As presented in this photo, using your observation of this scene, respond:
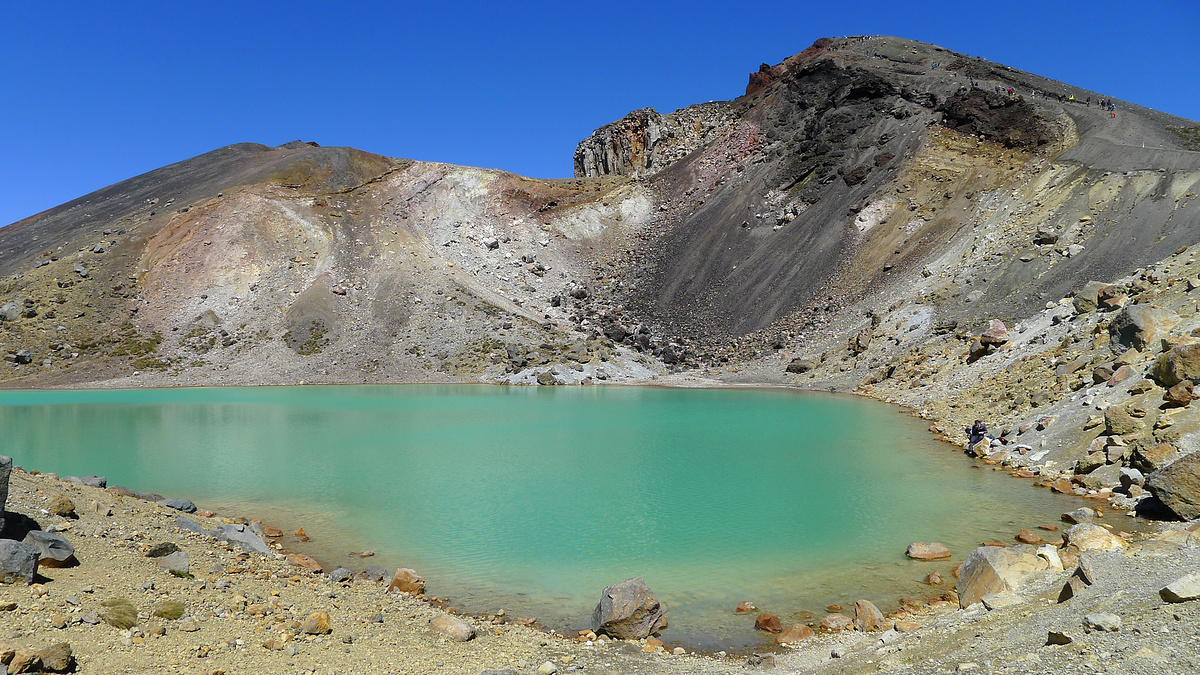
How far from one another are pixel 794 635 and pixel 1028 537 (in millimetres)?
6370

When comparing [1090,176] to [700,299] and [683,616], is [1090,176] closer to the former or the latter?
[700,299]

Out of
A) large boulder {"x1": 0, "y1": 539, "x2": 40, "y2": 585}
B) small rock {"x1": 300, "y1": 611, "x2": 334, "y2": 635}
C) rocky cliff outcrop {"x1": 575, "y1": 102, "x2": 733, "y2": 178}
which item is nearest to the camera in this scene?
large boulder {"x1": 0, "y1": 539, "x2": 40, "y2": 585}

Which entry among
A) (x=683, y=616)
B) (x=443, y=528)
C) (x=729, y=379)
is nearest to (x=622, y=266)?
(x=729, y=379)

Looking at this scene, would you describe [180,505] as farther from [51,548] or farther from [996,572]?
[996,572]

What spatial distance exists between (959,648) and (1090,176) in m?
47.8

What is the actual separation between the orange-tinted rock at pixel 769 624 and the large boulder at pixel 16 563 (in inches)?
335

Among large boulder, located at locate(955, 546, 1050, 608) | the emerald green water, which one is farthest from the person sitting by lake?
large boulder, located at locate(955, 546, 1050, 608)

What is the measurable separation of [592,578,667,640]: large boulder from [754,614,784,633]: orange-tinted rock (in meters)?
1.24

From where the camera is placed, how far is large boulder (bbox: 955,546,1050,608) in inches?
345

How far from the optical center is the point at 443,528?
45.7ft

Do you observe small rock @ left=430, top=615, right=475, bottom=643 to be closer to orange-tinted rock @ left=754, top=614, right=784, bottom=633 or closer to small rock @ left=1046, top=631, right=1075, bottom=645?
orange-tinted rock @ left=754, top=614, right=784, bottom=633

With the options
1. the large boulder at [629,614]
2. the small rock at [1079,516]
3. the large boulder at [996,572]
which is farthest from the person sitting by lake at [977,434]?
the large boulder at [629,614]

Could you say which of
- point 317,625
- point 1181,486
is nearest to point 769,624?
point 317,625

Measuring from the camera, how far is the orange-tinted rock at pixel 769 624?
9116 millimetres
